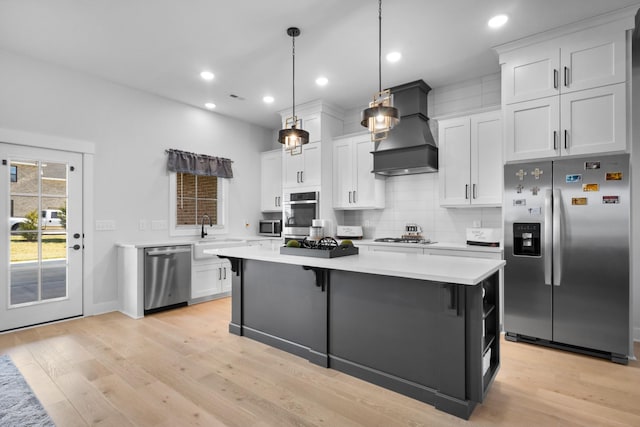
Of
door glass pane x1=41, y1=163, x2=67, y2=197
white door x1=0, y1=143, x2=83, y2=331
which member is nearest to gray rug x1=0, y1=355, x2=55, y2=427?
white door x1=0, y1=143, x2=83, y2=331

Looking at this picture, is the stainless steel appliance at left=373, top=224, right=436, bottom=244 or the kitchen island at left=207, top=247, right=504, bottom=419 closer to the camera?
the kitchen island at left=207, top=247, right=504, bottom=419

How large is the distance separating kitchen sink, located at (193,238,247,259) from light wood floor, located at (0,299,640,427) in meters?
1.49

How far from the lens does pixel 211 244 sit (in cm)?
488

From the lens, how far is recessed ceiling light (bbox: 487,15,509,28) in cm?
297

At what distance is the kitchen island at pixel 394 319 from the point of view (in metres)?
2.03

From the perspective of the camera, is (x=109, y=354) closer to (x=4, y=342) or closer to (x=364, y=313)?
(x=4, y=342)

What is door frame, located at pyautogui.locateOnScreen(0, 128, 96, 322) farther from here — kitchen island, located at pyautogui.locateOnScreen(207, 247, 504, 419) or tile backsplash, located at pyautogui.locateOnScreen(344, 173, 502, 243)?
tile backsplash, located at pyautogui.locateOnScreen(344, 173, 502, 243)

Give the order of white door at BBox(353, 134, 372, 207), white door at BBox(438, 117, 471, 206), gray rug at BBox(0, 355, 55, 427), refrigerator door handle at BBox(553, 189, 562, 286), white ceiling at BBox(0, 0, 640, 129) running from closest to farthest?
gray rug at BBox(0, 355, 55, 427), white ceiling at BBox(0, 0, 640, 129), refrigerator door handle at BBox(553, 189, 562, 286), white door at BBox(438, 117, 471, 206), white door at BBox(353, 134, 372, 207)

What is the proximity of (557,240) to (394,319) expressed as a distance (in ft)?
Result: 6.28

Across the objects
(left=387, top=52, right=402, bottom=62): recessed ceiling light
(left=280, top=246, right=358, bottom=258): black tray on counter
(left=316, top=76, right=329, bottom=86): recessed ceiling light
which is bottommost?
(left=280, top=246, right=358, bottom=258): black tray on counter

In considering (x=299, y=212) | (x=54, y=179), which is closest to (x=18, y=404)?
(x=54, y=179)

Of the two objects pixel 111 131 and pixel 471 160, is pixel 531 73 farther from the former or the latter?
pixel 111 131

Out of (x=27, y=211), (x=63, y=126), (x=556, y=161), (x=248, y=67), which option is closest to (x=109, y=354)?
(x=27, y=211)

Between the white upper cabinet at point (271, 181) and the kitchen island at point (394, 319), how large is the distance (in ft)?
9.59
